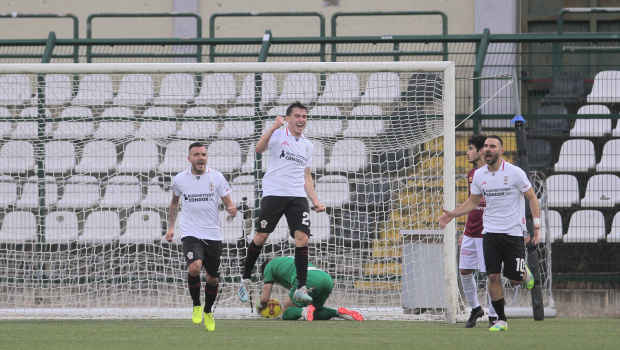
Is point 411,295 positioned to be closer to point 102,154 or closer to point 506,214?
point 506,214

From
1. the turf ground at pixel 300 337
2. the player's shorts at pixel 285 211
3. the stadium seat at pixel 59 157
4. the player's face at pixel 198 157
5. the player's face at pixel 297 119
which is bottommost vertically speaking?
the turf ground at pixel 300 337

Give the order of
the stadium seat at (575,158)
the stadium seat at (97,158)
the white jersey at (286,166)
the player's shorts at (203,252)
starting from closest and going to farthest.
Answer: the player's shorts at (203,252)
the white jersey at (286,166)
the stadium seat at (97,158)
the stadium seat at (575,158)

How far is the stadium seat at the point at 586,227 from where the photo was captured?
Result: 941cm

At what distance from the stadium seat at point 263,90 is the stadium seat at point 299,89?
5.4 inches

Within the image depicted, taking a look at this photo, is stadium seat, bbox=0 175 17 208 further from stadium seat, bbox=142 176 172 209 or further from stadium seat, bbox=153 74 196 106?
stadium seat, bbox=153 74 196 106

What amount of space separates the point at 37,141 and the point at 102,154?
Answer: 0.83m

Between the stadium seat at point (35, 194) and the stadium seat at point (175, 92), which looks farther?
the stadium seat at point (35, 194)

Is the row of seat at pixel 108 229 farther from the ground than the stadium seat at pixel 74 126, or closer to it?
closer to it

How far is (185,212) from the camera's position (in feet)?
21.1

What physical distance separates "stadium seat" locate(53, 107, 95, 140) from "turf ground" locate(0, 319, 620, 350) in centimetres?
319

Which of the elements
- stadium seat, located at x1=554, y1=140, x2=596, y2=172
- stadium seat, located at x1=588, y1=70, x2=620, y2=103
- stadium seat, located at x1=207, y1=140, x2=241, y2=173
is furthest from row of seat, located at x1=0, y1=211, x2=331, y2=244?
stadium seat, located at x1=588, y1=70, x2=620, y2=103

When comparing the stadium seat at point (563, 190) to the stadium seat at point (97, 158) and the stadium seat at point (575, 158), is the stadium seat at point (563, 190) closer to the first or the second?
the stadium seat at point (575, 158)

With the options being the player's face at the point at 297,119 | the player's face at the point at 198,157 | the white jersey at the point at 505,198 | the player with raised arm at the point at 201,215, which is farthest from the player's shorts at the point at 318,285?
the white jersey at the point at 505,198

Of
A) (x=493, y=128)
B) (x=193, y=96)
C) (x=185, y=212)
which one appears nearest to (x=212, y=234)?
(x=185, y=212)
